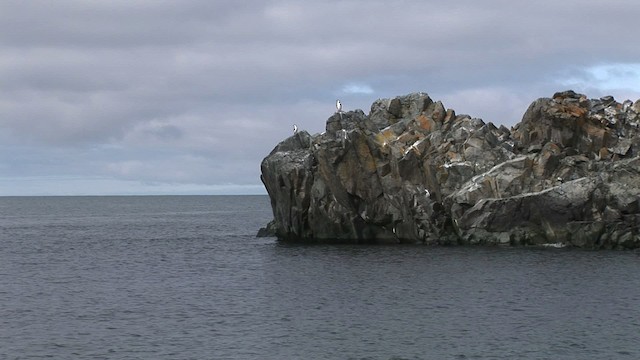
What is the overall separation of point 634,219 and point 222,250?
2084 inches

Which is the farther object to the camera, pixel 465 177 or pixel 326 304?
pixel 465 177

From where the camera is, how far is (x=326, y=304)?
67500mm

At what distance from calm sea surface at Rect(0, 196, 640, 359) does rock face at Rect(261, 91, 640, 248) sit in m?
4.01

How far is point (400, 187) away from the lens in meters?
106

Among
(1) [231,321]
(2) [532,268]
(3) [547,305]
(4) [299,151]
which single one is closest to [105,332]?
(1) [231,321]

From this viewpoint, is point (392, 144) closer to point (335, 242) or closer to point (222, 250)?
point (335, 242)

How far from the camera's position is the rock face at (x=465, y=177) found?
314 feet

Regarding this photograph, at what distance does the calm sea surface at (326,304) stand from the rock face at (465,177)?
401cm

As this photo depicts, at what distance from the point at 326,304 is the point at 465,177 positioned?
4226 cm

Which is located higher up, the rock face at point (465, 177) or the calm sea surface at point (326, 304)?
the rock face at point (465, 177)

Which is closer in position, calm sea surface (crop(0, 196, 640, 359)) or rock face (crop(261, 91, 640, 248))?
calm sea surface (crop(0, 196, 640, 359))

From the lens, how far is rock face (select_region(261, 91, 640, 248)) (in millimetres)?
95750

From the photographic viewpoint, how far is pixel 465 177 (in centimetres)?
10456

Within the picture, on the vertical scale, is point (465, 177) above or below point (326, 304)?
above
